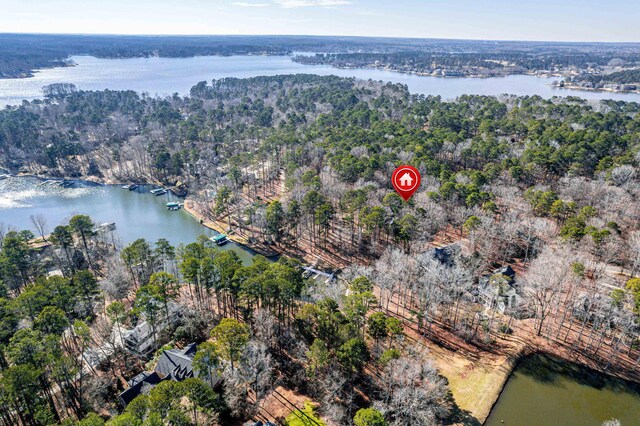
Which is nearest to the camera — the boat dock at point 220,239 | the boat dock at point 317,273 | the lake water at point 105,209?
the boat dock at point 317,273

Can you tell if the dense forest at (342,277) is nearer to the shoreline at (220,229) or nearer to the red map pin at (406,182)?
the shoreline at (220,229)

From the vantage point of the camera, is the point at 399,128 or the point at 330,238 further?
the point at 399,128

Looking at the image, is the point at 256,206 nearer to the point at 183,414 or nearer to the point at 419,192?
the point at 419,192

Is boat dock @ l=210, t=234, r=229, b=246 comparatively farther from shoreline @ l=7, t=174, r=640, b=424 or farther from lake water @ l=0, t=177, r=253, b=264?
shoreline @ l=7, t=174, r=640, b=424

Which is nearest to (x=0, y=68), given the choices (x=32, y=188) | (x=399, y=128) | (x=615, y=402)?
(x=32, y=188)

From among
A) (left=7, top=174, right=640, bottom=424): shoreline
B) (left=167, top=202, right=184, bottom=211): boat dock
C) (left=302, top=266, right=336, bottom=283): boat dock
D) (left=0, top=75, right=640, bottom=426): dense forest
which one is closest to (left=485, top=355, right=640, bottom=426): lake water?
(left=7, top=174, right=640, bottom=424): shoreline

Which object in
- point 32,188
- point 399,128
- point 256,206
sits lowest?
point 32,188

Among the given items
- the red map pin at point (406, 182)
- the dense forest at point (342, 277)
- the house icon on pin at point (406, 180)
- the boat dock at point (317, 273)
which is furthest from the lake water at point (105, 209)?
the house icon on pin at point (406, 180)

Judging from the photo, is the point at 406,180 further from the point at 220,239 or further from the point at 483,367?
the point at 220,239
